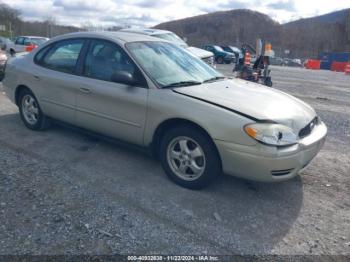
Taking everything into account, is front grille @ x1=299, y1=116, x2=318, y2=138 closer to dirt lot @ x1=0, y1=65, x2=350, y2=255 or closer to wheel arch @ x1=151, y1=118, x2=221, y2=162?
dirt lot @ x1=0, y1=65, x2=350, y2=255

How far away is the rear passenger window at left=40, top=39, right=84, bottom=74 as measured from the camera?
14.5ft

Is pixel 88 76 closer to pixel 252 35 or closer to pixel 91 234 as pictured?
pixel 91 234

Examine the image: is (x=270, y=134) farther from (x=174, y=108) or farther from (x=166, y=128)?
(x=166, y=128)

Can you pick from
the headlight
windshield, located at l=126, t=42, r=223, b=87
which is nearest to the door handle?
windshield, located at l=126, t=42, r=223, b=87

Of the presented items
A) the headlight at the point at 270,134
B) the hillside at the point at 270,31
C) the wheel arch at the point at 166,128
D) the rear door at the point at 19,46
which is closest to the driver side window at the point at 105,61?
the wheel arch at the point at 166,128

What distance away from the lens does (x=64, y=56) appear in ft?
15.1

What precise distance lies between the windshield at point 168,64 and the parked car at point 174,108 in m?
0.01

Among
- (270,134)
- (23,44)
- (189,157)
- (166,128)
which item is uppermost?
(23,44)

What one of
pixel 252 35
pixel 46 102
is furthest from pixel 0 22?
pixel 252 35

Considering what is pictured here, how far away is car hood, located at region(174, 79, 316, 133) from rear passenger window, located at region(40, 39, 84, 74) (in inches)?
67.0

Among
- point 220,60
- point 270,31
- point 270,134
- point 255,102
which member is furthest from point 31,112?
point 270,31

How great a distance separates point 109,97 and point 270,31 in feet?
305

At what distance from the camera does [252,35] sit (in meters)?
91.6

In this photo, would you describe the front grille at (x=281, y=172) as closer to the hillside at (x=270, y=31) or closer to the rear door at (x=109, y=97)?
the rear door at (x=109, y=97)
